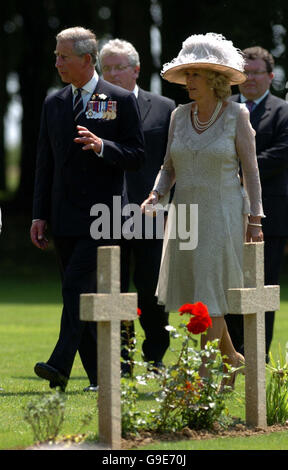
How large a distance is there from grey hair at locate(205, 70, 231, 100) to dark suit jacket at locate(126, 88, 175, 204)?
1575 mm

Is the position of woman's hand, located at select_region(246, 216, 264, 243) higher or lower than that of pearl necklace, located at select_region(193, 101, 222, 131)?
lower

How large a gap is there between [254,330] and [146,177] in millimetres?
2763

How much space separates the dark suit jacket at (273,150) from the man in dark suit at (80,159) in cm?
170

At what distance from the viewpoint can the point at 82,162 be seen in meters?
7.09

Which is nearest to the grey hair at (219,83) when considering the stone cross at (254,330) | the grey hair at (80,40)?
the grey hair at (80,40)

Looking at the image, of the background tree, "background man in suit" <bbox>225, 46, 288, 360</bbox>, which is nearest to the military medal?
"background man in suit" <bbox>225, 46, 288, 360</bbox>

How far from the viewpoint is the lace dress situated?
6531mm

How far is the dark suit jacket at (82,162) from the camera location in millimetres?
7086

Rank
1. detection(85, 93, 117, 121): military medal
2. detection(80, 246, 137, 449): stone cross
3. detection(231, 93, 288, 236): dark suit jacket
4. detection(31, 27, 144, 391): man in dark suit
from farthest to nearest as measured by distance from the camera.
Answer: detection(231, 93, 288, 236): dark suit jacket
detection(85, 93, 117, 121): military medal
detection(31, 27, 144, 391): man in dark suit
detection(80, 246, 137, 449): stone cross

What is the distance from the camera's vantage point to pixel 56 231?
7.22 m

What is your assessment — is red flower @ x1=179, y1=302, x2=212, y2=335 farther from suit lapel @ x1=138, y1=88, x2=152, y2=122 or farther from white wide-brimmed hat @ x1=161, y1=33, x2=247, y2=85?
suit lapel @ x1=138, y1=88, x2=152, y2=122

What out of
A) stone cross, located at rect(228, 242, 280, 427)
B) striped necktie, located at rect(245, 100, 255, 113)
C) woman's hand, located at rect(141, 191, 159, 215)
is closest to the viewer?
stone cross, located at rect(228, 242, 280, 427)

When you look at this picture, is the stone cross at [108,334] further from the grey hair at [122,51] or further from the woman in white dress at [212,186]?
the grey hair at [122,51]
